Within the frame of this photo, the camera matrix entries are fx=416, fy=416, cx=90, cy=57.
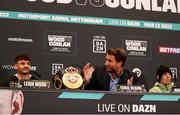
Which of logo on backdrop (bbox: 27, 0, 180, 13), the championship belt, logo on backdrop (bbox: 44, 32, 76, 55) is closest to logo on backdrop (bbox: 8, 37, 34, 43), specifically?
logo on backdrop (bbox: 44, 32, 76, 55)

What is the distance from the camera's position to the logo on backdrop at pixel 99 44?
516 cm

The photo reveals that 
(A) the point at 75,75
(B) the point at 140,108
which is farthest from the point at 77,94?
(A) the point at 75,75

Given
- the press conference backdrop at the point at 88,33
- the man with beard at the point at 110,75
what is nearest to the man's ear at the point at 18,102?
the man with beard at the point at 110,75

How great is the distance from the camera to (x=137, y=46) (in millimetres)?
5352

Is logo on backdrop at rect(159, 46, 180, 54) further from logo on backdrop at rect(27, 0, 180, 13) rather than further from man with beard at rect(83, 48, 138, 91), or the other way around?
man with beard at rect(83, 48, 138, 91)

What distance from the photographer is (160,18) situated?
5.54 m

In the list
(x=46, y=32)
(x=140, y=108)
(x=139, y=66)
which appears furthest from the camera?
(x=139, y=66)

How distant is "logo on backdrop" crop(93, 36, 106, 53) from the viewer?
203 inches

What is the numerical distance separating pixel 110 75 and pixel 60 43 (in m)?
1.35

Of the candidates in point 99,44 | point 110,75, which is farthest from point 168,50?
point 110,75

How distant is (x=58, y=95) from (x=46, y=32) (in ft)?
8.89

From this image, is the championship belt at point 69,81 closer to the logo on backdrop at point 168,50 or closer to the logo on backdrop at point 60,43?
the logo on backdrop at point 60,43

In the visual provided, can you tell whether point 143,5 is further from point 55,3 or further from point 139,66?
point 55,3

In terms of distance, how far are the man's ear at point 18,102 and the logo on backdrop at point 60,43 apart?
271 cm
